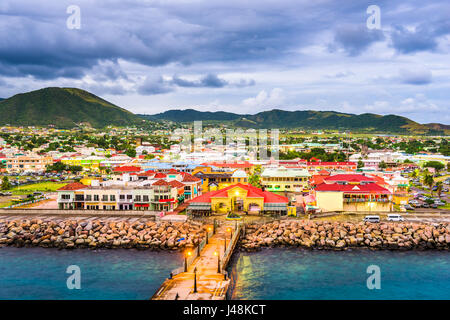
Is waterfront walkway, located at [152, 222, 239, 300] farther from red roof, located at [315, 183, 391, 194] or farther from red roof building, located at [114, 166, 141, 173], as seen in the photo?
red roof building, located at [114, 166, 141, 173]

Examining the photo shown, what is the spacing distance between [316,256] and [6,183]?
187ft

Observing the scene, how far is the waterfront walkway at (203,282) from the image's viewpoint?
21.9m

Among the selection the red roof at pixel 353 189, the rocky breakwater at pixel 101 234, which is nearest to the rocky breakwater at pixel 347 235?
the red roof at pixel 353 189

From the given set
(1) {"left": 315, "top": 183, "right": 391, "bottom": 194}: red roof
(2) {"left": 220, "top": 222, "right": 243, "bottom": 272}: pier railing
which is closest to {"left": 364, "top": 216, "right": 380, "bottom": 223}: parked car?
(1) {"left": 315, "top": 183, "right": 391, "bottom": 194}: red roof

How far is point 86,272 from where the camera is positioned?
99.9ft

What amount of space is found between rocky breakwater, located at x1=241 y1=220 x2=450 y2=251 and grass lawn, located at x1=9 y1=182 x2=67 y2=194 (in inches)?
1765

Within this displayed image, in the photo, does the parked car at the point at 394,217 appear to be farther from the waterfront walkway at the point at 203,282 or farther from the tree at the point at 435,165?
the tree at the point at 435,165

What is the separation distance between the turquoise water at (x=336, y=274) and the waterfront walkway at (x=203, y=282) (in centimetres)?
180

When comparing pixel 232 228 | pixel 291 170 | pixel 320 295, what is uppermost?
pixel 291 170

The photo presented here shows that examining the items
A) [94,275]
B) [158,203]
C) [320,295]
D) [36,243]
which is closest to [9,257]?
[36,243]

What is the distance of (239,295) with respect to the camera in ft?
83.6
